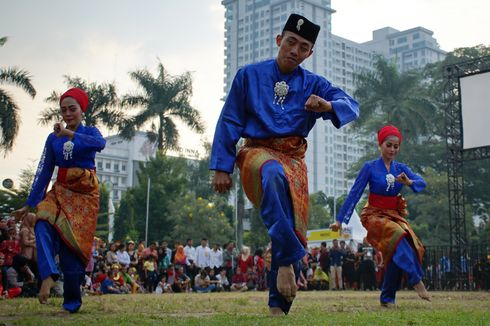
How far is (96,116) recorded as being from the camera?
127ft

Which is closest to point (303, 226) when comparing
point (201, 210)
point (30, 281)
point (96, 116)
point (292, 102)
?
point (292, 102)

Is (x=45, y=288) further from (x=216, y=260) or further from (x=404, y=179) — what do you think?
(x=216, y=260)

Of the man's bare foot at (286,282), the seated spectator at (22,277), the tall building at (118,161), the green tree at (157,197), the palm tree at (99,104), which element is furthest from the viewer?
the tall building at (118,161)

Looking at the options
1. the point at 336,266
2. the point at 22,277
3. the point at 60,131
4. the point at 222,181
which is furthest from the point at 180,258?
the point at 222,181

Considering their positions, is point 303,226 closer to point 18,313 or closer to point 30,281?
point 18,313

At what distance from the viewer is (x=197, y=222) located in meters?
53.1

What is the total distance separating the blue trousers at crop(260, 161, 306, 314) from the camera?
5254 millimetres

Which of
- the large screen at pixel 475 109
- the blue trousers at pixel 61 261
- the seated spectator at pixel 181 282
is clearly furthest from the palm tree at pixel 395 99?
the blue trousers at pixel 61 261

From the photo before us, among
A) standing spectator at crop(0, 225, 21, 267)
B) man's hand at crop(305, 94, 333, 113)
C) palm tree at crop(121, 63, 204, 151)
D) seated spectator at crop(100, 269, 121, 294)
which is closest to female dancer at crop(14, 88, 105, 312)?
man's hand at crop(305, 94, 333, 113)

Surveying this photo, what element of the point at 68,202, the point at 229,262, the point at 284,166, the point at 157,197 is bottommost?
the point at 229,262

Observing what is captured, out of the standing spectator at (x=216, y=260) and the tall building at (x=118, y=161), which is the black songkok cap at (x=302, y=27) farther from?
the tall building at (x=118, y=161)

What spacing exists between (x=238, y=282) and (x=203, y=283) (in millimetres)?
1972

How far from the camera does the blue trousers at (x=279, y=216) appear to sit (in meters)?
5.25

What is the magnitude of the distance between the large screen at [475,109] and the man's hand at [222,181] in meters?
20.9
